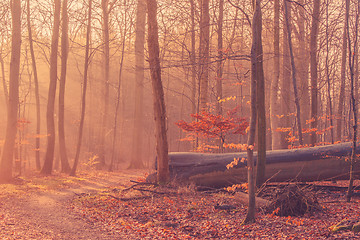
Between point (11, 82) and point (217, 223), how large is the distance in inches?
474

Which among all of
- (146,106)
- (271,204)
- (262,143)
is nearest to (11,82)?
(262,143)

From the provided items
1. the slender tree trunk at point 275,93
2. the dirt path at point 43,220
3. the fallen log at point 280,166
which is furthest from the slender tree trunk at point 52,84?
the slender tree trunk at point 275,93

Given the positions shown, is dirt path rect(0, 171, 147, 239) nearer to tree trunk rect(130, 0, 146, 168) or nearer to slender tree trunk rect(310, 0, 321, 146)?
slender tree trunk rect(310, 0, 321, 146)

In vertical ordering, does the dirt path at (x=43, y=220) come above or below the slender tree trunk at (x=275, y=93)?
below

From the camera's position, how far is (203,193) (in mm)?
10453

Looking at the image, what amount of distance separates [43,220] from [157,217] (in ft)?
9.27

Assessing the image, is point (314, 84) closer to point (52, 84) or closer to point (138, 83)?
point (138, 83)

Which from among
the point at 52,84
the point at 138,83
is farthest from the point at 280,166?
the point at 138,83

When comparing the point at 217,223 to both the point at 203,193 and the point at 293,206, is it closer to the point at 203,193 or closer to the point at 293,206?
the point at 293,206

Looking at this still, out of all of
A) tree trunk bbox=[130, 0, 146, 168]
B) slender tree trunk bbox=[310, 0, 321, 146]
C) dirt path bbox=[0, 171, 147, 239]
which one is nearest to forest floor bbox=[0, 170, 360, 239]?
dirt path bbox=[0, 171, 147, 239]

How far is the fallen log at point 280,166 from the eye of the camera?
9.86 m

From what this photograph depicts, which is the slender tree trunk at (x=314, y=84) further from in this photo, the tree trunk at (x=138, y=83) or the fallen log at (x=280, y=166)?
the tree trunk at (x=138, y=83)

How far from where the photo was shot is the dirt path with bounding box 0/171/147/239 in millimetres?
6626

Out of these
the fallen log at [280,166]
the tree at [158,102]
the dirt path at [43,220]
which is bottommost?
the dirt path at [43,220]
